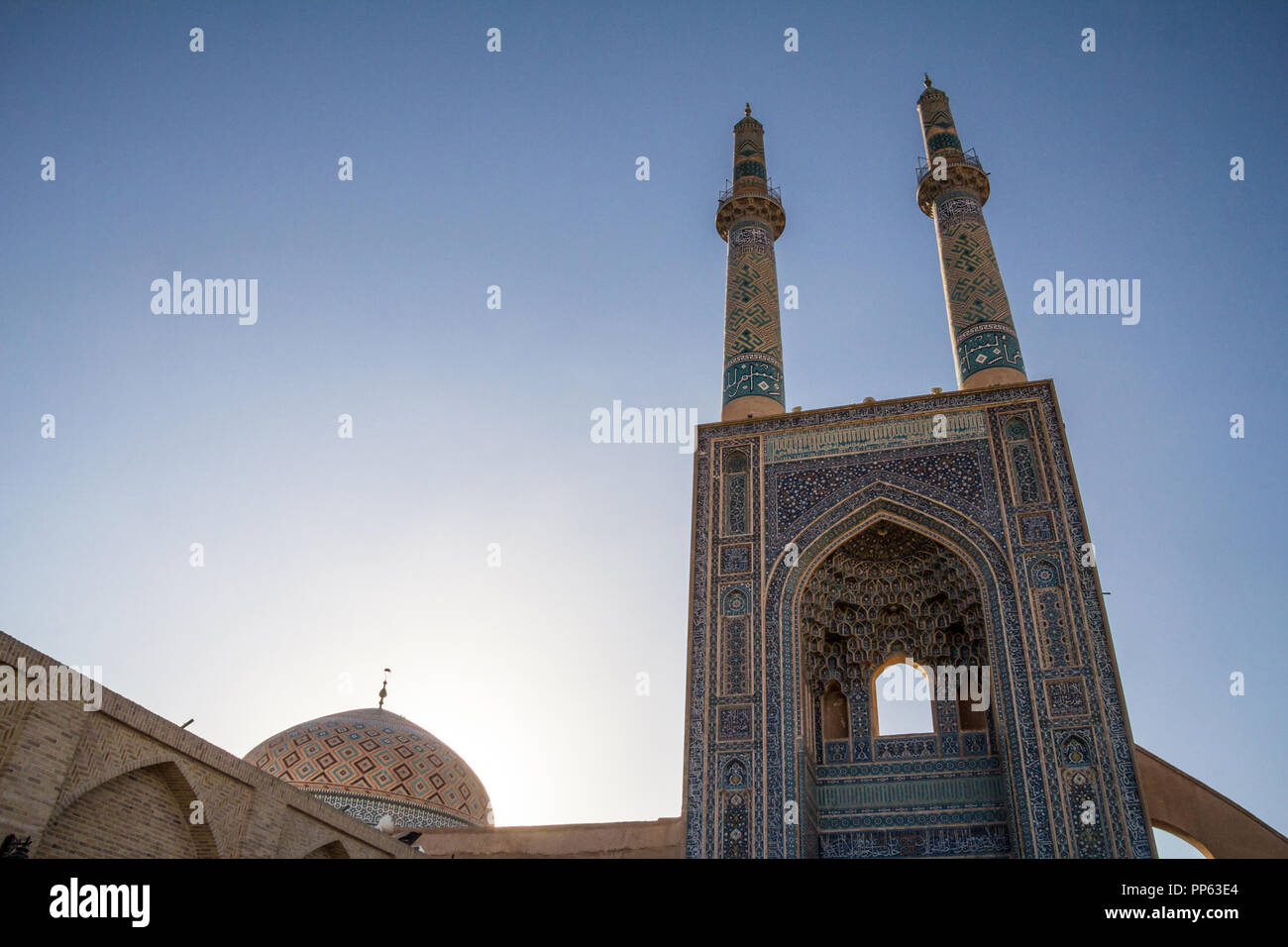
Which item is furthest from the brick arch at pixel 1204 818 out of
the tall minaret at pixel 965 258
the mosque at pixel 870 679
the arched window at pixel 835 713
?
the tall minaret at pixel 965 258

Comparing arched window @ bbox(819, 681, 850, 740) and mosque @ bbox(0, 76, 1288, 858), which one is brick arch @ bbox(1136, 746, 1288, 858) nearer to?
mosque @ bbox(0, 76, 1288, 858)

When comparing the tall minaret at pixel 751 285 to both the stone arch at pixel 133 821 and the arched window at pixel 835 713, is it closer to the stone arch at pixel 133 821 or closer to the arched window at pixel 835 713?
the arched window at pixel 835 713

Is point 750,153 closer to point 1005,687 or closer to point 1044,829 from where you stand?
point 1005,687

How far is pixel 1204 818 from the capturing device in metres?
8.52

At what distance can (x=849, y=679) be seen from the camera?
8.99m

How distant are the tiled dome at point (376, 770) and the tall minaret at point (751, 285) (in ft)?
20.8

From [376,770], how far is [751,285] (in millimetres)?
7506

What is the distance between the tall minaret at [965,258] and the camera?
9922 mm

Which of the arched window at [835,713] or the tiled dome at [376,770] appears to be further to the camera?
the tiled dome at [376,770]

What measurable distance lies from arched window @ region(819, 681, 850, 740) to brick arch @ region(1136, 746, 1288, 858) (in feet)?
7.50

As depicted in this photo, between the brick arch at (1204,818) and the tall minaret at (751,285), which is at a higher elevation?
the tall minaret at (751,285)

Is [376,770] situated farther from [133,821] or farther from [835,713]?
[133,821]
